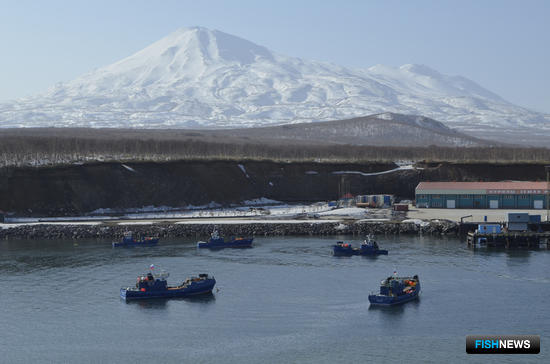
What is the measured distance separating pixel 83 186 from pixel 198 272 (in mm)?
39458

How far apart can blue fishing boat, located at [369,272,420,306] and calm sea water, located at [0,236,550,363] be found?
62cm

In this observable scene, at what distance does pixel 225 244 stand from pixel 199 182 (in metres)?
30.9

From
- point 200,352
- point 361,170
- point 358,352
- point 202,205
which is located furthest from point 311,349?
point 361,170

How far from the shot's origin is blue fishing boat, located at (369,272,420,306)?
47531 millimetres

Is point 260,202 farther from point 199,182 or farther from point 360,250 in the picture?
point 360,250

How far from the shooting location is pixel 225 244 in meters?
68.9

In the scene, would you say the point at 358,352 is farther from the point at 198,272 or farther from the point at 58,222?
the point at 58,222

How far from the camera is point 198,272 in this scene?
57.5 m

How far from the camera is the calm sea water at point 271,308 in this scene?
39.7 metres

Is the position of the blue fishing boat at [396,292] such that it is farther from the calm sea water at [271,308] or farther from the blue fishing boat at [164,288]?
the blue fishing boat at [164,288]

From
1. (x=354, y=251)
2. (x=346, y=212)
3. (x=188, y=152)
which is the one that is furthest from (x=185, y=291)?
(x=188, y=152)

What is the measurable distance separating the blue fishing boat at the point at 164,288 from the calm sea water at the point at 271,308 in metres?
0.78

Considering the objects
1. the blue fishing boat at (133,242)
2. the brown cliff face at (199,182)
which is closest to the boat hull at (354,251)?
the blue fishing boat at (133,242)

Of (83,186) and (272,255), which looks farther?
(83,186)
